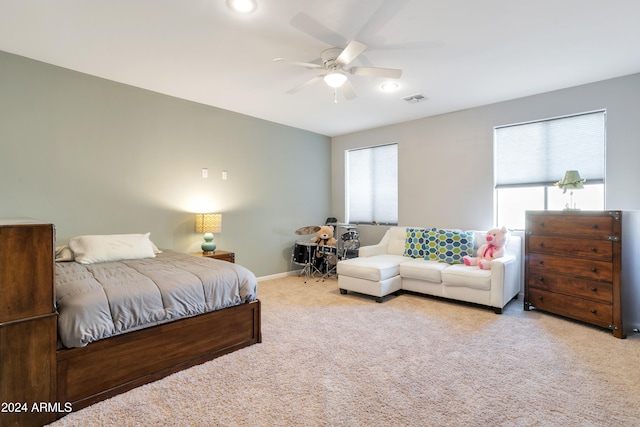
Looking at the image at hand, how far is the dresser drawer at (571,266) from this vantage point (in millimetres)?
2883

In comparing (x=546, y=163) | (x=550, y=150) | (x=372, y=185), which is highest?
(x=550, y=150)

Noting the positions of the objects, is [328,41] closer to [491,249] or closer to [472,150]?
[472,150]

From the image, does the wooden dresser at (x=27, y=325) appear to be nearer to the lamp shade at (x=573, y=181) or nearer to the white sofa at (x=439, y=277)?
the white sofa at (x=439, y=277)

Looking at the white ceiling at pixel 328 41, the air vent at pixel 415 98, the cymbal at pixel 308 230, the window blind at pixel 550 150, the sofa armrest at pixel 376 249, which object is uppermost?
the air vent at pixel 415 98

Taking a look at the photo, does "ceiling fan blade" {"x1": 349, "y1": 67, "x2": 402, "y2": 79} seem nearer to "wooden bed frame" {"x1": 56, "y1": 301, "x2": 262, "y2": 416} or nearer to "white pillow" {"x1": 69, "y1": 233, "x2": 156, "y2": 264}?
"wooden bed frame" {"x1": 56, "y1": 301, "x2": 262, "y2": 416}

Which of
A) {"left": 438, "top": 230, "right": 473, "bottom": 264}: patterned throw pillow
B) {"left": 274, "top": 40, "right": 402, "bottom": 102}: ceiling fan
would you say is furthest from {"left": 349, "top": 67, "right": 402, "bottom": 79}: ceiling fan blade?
{"left": 438, "top": 230, "right": 473, "bottom": 264}: patterned throw pillow

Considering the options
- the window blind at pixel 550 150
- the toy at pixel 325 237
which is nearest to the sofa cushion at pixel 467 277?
the window blind at pixel 550 150

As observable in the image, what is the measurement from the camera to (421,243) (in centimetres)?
445

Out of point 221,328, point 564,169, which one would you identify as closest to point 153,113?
point 221,328

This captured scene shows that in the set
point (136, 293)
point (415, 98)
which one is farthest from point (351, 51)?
point (136, 293)

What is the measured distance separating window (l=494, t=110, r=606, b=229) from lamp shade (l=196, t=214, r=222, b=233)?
3.91m

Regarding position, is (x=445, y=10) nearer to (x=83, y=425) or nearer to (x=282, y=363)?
(x=282, y=363)

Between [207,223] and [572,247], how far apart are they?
4159 millimetres

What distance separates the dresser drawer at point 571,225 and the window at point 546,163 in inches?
21.1
